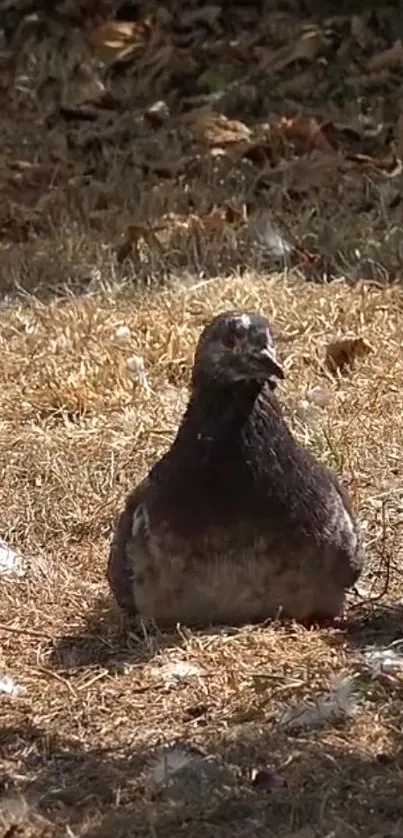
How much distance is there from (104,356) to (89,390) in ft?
0.84

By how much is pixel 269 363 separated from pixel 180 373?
2.06 metres

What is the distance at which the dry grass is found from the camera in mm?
3297

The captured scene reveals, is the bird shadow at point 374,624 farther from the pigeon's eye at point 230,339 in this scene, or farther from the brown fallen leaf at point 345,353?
the brown fallen leaf at point 345,353

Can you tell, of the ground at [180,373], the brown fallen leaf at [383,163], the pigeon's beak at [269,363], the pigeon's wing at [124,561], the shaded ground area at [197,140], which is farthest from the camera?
the brown fallen leaf at [383,163]

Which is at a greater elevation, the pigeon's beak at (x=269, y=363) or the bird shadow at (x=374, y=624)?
the pigeon's beak at (x=269, y=363)

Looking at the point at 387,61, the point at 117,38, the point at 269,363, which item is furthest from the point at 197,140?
the point at 269,363

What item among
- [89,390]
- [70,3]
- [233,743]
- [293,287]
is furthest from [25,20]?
[233,743]

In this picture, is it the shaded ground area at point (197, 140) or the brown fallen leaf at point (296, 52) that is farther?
the brown fallen leaf at point (296, 52)

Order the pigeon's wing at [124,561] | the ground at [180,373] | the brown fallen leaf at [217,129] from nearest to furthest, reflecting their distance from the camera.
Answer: the ground at [180,373] → the pigeon's wing at [124,561] → the brown fallen leaf at [217,129]

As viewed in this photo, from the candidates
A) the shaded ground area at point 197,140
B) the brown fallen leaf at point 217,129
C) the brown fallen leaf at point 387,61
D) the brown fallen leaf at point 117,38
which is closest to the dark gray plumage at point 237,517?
the shaded ground area at point 197,140

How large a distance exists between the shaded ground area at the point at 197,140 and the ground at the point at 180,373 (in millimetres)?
15

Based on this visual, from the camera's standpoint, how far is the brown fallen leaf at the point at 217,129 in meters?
8.38

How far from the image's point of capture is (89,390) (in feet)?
18.9

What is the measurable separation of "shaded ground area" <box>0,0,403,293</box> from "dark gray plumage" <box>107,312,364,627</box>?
274 centimetres
